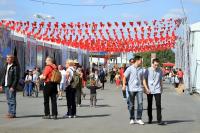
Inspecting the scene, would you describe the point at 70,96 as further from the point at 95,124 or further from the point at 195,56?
the point at 195,56

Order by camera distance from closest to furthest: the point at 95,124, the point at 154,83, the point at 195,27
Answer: the point at 95,124, the point at 154,83, the point at 195,27

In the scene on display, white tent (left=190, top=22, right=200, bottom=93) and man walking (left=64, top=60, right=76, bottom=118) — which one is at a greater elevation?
white tent (left=190, top=22, right=200, bottom=93)

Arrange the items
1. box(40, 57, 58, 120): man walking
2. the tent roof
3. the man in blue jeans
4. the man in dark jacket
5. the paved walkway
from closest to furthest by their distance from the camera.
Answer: the paved walkway → the man in blue jeans → box(40, 57, 58, 120): man walking → the man in dark jacket → the tent roof

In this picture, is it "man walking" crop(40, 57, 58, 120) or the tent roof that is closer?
"man walking" crop(40, 57, 58, 120)

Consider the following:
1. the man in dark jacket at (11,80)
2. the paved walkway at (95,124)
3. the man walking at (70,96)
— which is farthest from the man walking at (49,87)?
the man in dark jacket at (11,80)

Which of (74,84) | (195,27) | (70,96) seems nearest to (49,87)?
(70,96)

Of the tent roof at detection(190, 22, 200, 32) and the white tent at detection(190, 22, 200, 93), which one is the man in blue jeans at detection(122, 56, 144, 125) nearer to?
the white tent at detection(190, 22, 200, 93)

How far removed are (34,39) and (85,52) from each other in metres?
27.6

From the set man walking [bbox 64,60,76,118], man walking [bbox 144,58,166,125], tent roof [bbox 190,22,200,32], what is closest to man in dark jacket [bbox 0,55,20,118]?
man walking [bbox 64,60,76,118]

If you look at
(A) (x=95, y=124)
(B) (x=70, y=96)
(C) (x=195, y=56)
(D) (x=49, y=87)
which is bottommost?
(A) (x=95, y=124)

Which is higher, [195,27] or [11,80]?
[195,27]

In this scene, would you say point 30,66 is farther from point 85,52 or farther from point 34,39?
point 85,52

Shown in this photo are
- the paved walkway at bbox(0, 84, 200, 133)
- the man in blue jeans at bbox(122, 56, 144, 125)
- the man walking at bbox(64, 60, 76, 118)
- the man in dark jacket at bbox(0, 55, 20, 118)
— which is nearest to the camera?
the paved walkway at bbox(0, 84, 200, 133)

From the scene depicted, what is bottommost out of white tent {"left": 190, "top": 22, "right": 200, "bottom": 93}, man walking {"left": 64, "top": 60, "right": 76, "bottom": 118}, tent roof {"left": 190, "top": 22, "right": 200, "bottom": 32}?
man walking {"left": 64, "top": 60, "right": 76, "bottom": 118}
